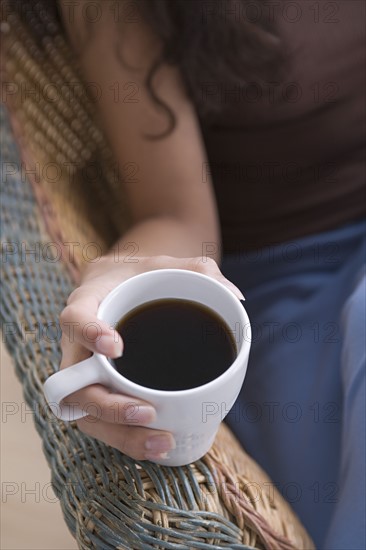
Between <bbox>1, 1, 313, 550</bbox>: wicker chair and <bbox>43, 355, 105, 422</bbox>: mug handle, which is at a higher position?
<bbox>43, 355, 105, 422</bbox>: mug handle

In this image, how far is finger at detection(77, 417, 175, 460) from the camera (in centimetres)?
47

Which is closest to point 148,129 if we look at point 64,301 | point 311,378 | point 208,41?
point 208,41

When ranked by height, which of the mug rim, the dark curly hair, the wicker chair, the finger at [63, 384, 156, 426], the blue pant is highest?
the dark curly hair

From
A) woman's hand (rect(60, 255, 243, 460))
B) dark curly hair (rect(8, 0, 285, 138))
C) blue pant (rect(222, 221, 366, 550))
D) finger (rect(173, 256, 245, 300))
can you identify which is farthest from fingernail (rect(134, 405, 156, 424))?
dark curly hair (rect(8, 0, 285, 138))

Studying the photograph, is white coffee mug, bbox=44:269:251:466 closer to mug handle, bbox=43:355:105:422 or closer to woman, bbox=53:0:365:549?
mug handle, bbox=43:355:105:422

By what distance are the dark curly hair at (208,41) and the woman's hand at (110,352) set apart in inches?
11.1

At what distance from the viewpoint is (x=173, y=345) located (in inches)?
19.3

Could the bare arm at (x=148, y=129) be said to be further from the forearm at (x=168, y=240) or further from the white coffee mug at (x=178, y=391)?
the white coffee mug at (x=178, y=391)

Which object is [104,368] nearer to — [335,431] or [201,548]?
[201,548]

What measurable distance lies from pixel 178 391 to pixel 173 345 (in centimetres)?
6

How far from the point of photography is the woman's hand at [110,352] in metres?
0.45

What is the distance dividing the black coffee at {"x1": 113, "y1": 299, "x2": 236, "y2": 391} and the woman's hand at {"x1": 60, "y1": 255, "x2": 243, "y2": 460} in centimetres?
2

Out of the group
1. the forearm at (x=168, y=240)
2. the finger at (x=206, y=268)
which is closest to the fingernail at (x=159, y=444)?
the finger at (x=206, y=268)

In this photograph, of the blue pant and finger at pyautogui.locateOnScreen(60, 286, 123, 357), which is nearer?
finger at pyautogui.locateOnScreen(60, 286, 123, 357)
